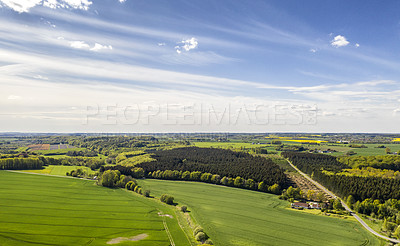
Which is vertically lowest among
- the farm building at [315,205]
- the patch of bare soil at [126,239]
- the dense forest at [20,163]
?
the farm building at [315,205]

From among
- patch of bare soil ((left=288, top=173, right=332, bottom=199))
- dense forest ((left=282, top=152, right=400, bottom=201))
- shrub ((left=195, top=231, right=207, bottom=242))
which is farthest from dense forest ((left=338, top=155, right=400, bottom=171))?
shrub ((left=195, top=231, right=207, bottom=242))

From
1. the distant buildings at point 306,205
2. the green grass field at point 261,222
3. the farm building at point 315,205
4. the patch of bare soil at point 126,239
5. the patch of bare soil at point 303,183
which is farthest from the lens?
the patch of bare soil at point 303,183

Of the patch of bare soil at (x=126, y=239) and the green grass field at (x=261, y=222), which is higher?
the patch of bare soil at (x=126, y=239)

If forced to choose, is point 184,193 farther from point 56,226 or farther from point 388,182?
point 388,182

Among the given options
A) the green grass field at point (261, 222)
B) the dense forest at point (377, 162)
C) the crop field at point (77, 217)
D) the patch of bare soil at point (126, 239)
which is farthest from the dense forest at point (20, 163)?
the dense forest at point (377, 162)

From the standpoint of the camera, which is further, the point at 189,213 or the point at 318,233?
the point at 189,213

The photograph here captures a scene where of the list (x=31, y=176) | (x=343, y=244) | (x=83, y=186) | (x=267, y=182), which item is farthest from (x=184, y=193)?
(x=31, y=176)

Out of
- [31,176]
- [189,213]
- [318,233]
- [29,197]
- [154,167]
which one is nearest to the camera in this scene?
[318,233]

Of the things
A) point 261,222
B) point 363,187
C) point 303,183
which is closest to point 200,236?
point 261,222

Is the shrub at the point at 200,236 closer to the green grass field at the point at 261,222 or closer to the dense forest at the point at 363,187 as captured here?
the green grass field at the point at 261,222
